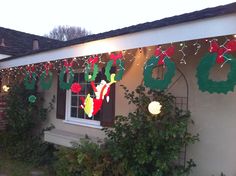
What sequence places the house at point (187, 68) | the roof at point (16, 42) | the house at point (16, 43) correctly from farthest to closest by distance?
the roof at point (16, 42) < the house at point (16, 43) < the house at point (187, 68)

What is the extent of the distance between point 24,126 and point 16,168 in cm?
152

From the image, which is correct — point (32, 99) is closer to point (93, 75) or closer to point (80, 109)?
point (80, 109)

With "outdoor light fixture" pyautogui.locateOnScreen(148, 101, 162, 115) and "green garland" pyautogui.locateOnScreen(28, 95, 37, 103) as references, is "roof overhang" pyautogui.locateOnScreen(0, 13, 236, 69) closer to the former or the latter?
"outdoor light fixture" pyautogui.locateOnScreen(148, 101, 162, 115)

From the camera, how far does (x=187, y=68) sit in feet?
17.7

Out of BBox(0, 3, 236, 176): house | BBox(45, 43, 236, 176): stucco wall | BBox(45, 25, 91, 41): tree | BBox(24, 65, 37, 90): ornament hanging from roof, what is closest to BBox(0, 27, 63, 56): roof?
BBox(24, 65, 37, 90): ornament hanging from roof

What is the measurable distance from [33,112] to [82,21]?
34.4 m

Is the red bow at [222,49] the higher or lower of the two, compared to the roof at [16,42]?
lower

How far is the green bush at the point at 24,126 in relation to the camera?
26.9 feet

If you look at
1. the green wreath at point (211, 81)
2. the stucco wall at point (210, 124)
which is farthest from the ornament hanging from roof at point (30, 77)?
the green wreath at point (211, 81)

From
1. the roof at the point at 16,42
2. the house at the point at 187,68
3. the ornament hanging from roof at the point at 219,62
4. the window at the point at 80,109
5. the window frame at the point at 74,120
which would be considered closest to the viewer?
the ornament hanging from roof at the point at 219,62

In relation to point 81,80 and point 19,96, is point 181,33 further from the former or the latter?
point 19,96

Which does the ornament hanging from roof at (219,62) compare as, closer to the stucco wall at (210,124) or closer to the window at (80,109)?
the stucco wall at (210,124)

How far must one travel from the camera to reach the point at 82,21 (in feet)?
137

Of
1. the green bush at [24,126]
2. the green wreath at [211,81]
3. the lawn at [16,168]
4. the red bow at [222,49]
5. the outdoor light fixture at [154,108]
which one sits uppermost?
the red bow at [222,49]
